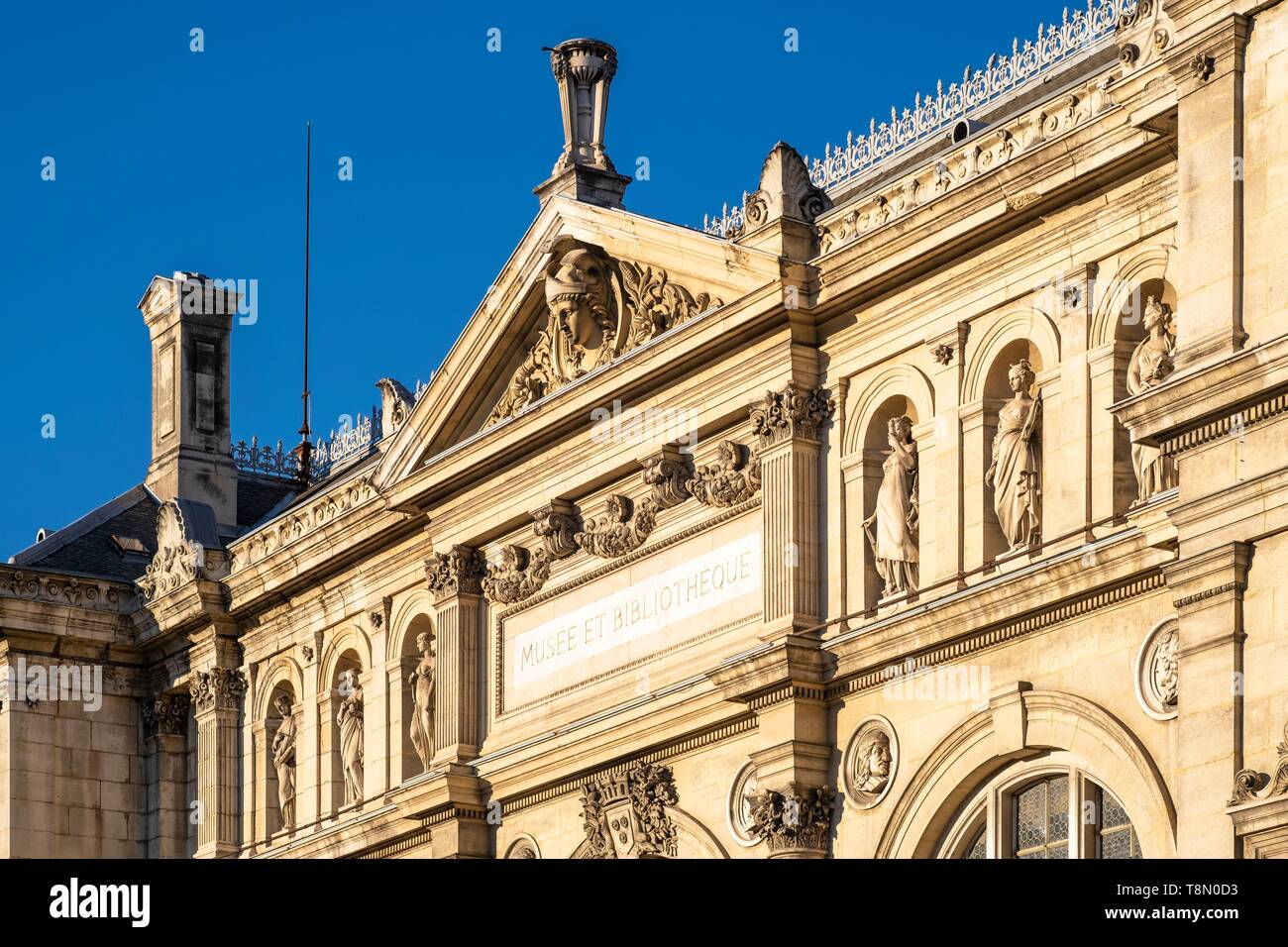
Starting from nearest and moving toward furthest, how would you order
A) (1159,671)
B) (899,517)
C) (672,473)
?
1. (1159,671)
2. (899,517)
3. (672,473)

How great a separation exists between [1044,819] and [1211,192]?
696 cm

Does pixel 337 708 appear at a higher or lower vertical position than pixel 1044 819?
higher

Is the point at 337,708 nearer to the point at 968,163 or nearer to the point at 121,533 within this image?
the point at 121,533

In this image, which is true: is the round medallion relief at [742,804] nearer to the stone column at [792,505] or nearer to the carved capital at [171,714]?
the stone column at [792,505]

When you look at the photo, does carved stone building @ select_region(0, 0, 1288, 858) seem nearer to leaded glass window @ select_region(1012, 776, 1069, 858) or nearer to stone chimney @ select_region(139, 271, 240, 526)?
leaded glass window @ select_region(1012, 776, 1069, 858)

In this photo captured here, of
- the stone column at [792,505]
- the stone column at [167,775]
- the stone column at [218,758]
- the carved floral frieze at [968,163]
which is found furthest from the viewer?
Result: the stone column at [167,775]

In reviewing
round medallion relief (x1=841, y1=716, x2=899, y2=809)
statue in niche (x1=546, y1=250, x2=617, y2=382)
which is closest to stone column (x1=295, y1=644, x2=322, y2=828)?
statue in niche (x1=546, y1=250, x2=617, y2=382)

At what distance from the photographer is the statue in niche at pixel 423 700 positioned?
44594 millimetres

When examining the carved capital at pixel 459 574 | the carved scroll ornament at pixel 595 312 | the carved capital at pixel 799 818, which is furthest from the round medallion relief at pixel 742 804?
the carved capital at pixel 459 574

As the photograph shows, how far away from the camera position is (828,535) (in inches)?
1476

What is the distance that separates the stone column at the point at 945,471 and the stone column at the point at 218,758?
16.3 m

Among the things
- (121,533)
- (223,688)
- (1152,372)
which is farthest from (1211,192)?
(121,533)
